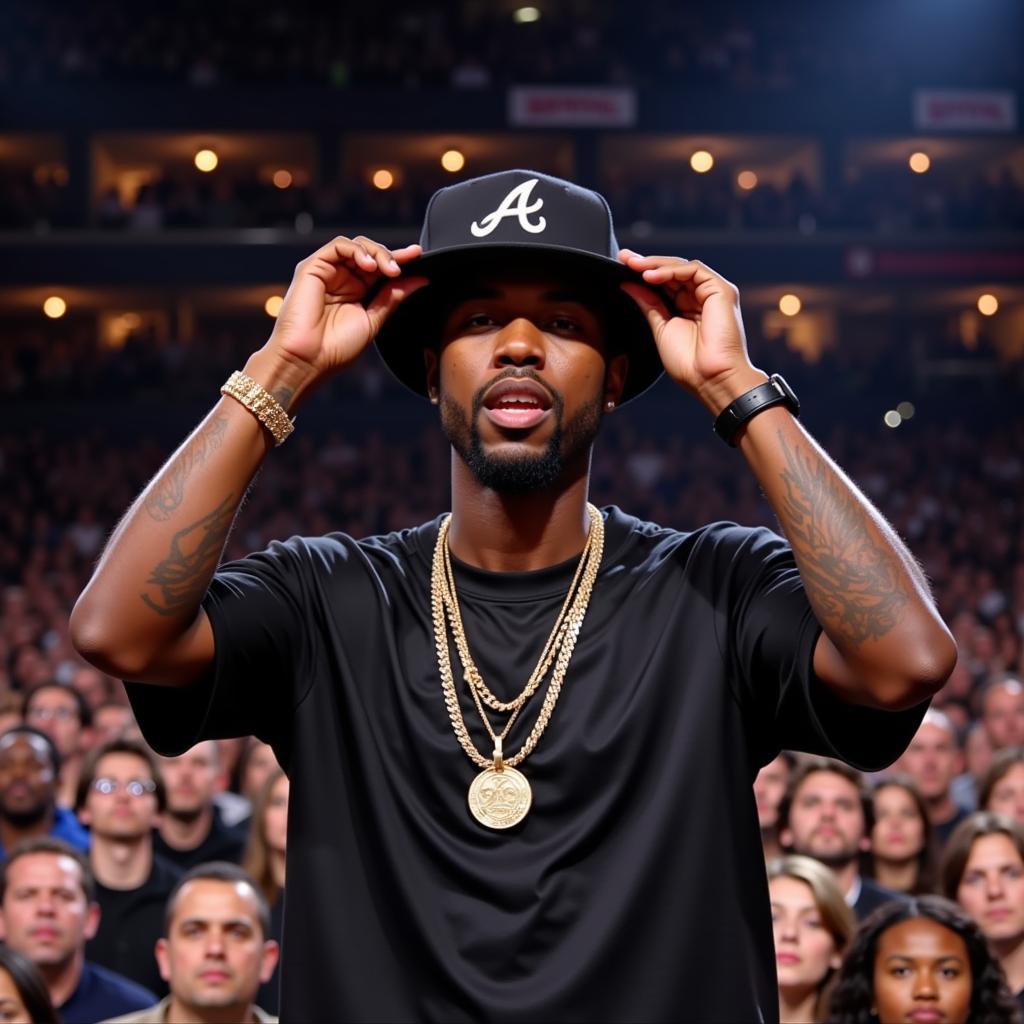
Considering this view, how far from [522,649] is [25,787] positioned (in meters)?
4.39

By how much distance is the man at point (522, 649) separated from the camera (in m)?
2.02

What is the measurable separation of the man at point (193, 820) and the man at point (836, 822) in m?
2.11

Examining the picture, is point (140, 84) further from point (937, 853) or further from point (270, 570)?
point (270, 570)

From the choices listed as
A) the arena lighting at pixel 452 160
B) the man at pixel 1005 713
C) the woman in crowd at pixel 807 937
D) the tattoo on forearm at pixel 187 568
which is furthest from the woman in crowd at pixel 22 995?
the arena lighting at pixel 452 160

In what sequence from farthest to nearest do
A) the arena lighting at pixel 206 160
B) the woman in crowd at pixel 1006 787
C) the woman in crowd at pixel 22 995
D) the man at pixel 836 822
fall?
1. the arena lighting at pixel 206 160
2. the woman in crowd at pixel 1006 787
3. the man at pixel 836 822
4. the woman in crowd at pixel 22 995

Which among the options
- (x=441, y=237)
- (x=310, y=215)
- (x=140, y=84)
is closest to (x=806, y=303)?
(x=310, y=215)

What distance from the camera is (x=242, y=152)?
2342cm

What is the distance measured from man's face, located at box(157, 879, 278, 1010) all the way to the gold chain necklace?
256cm

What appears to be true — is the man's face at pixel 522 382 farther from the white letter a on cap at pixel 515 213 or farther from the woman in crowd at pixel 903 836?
the woman in crowd at pixel 903 836

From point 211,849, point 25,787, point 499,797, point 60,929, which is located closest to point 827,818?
point 211,849

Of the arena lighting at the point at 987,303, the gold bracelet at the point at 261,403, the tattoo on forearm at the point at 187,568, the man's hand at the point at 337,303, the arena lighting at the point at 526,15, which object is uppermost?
the arena lighting at the point at 526,15

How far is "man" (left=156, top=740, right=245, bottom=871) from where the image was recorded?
6180 mm

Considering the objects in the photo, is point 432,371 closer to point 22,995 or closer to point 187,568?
point 187,568

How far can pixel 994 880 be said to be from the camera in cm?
514
